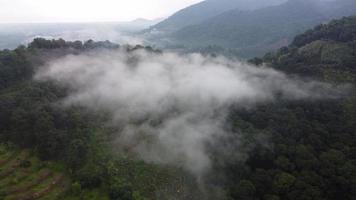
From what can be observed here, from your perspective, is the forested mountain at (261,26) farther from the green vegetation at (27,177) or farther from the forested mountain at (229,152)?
the green vegetation at (27,177)

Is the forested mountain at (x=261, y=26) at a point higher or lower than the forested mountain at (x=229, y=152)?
higher

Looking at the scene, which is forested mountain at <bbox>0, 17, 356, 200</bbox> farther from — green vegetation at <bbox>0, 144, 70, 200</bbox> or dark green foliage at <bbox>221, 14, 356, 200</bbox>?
green vegetation at <bbox>0, 144, 70, 200</bbox>

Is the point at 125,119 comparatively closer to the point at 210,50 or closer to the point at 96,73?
the point at 96,73

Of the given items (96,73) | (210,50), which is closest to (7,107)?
(96,73)

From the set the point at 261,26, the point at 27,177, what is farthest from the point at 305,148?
the point at 261,26

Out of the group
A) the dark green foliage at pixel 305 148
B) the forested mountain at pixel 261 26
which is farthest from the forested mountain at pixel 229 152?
the forested mountain at pixel 261 26

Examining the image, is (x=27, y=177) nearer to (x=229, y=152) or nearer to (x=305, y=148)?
(x=229, y=152)
